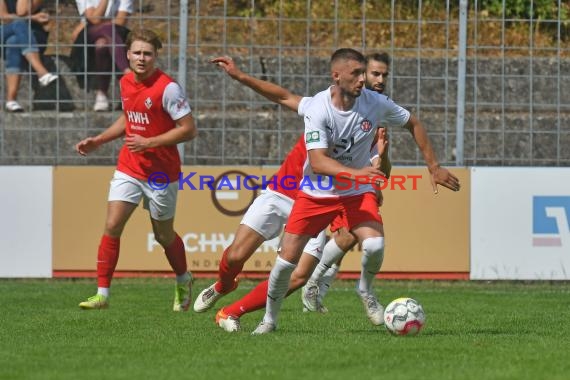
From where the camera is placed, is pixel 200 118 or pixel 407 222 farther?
pixel 200 118

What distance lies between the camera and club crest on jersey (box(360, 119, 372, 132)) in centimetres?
902

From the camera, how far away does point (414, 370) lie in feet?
23.5

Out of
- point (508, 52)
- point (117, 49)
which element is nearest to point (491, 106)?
point (508, 52)

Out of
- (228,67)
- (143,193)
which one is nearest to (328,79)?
(143,193)

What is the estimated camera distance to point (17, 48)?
623 inches

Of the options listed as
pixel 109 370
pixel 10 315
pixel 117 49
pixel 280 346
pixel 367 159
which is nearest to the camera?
pixel 109 370

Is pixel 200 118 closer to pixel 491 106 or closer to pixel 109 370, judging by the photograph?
pixel 491 106

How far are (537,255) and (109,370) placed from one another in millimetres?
8401

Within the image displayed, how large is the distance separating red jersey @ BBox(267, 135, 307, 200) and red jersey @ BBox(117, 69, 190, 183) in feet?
4.44

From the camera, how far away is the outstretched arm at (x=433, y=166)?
893 centimetres

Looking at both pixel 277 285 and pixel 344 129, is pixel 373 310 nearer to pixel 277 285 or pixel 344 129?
pixel 277 285

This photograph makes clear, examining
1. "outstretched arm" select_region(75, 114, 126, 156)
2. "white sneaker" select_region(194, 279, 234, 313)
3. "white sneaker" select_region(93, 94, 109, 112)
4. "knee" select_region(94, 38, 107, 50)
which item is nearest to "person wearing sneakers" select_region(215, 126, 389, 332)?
"white sneaker" select_region(194, 279, 234, 313)

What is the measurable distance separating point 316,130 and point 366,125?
Answer: 1.44 feet

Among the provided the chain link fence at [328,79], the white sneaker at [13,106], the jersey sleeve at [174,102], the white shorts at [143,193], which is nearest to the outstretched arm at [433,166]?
the jersey sleeve at [174,102]
